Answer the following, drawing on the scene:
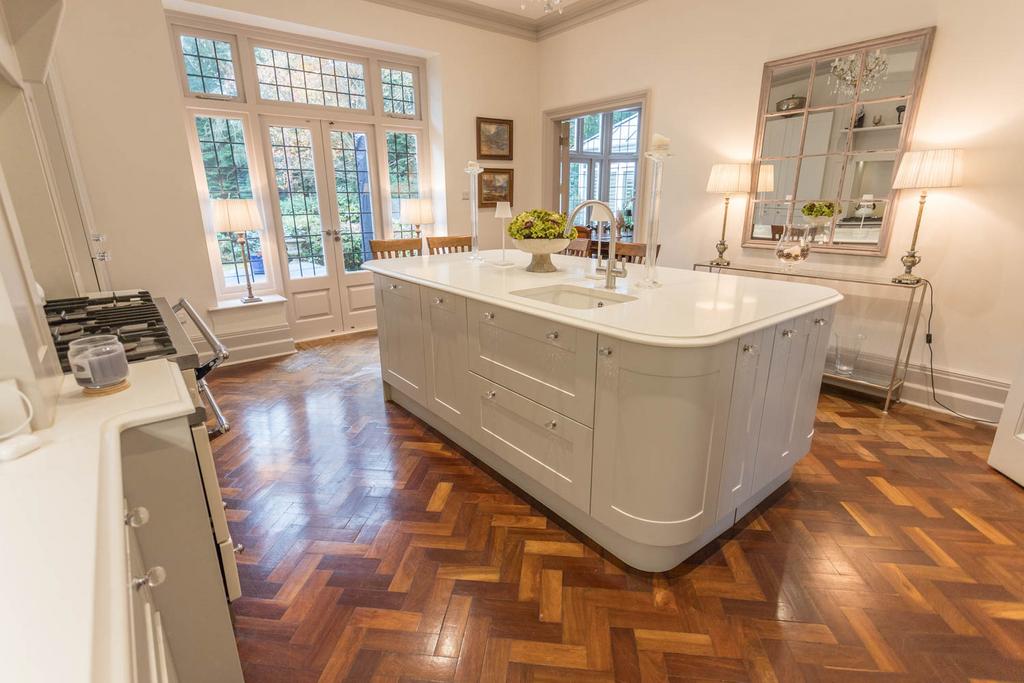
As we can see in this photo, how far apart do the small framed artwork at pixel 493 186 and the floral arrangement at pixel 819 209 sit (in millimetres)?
3061

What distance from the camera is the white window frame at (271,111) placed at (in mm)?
3904

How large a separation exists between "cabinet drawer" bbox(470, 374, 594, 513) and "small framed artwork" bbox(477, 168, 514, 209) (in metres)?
3.60

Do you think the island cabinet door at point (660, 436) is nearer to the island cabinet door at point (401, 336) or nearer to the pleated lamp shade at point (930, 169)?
the island cabinet door at point (401, 336)

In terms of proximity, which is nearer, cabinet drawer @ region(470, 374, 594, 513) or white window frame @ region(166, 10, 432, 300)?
cabinet drawer @ region(470, 374, 594, 513)

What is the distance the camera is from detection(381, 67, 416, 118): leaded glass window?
15.9ft

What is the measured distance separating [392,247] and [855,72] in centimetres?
→ 333

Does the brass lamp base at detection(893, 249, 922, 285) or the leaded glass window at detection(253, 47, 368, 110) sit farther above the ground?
the leaded glass window at detection(253, 47, 368, 110)

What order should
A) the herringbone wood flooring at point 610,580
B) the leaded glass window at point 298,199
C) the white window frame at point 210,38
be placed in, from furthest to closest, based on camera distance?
the leaded glass window at point 298,199
the white window frame at point 210,38
the herringbone wood flooring at point 610,580

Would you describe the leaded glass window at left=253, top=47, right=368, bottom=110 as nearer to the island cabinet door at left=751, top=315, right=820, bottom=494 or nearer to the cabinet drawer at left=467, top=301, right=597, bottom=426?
the cabinet drawer at left=467, top=301, right=597, bottom=426

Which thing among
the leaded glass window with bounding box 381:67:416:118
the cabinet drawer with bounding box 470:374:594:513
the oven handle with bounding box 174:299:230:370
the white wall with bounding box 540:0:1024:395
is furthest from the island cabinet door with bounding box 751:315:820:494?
the leaded glass window with bounding box 381:67:416:118

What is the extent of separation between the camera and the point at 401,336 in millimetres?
2871

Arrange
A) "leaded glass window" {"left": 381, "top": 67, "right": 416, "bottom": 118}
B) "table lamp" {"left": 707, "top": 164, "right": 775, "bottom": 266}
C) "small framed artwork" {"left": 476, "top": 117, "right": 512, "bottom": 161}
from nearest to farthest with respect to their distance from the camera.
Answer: "table lamp" {"left": 707, "top": 164, "right": 775, "bottom": 266}
"leaded glass window" {"left": 381, "top": 67, "right": 416, "bottom": 118}
"small framed artwork" {"left": 476, "top": 117, "right": 512, "bottom": 161}

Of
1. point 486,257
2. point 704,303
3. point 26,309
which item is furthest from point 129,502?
point 486,257

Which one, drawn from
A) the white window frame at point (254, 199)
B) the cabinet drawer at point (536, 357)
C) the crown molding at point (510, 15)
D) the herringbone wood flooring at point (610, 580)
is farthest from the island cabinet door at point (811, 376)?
the white window frame at point (254, 199)
